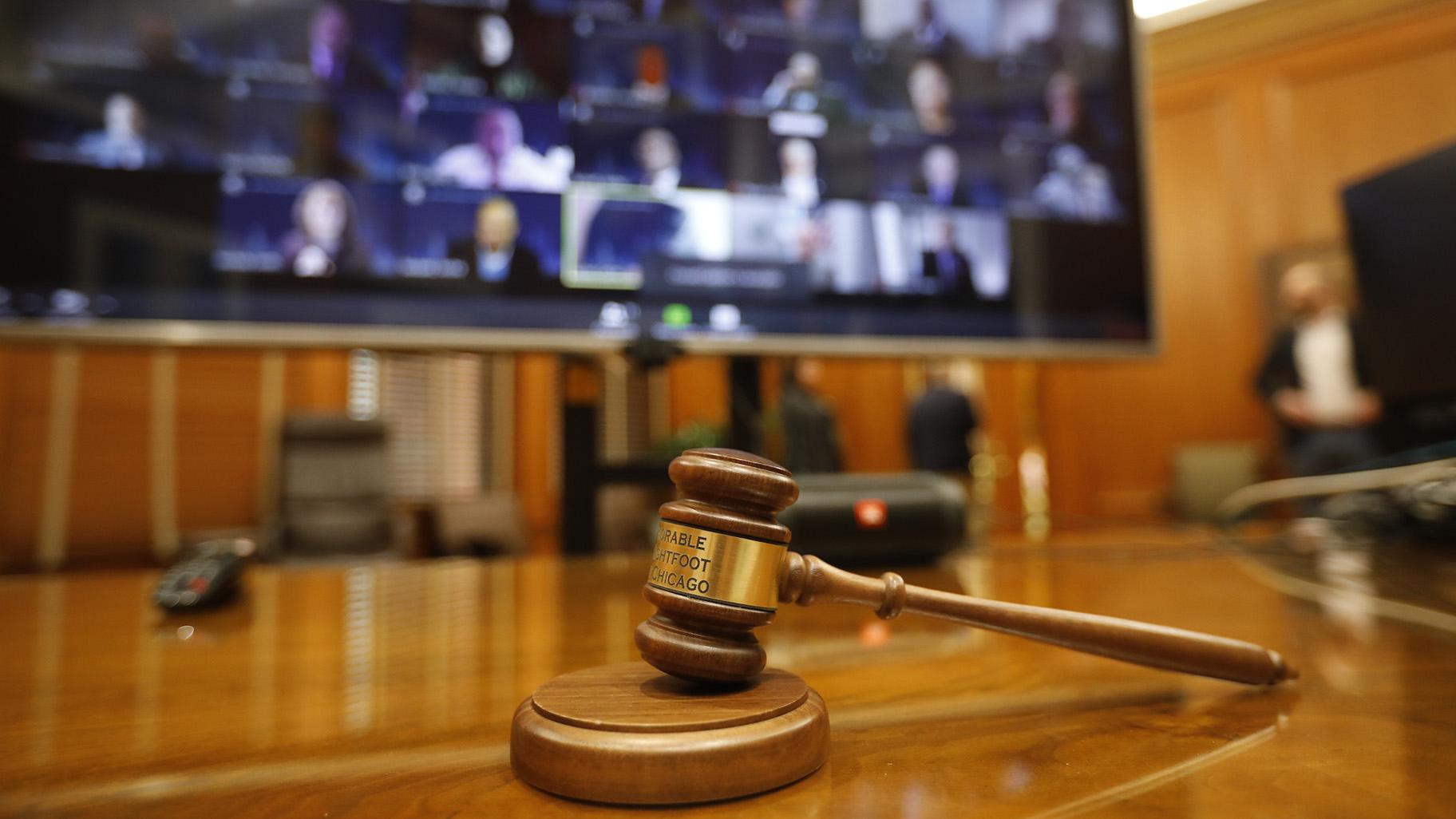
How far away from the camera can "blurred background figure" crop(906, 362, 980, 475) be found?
163 inches

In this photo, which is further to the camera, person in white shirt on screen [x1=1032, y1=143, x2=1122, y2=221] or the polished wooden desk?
person in white shirt on screen [x1=1032, y1=143, x2=1122, y2=221]

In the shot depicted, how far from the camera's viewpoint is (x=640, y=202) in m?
0.82

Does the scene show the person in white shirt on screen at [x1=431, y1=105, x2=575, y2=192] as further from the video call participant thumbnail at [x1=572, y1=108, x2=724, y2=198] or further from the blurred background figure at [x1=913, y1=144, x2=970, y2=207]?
the blurred background figure at [x1=913, y1=144, x2=970, y2=207]

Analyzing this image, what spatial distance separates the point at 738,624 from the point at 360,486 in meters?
3.71

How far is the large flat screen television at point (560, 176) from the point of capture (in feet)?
2.46

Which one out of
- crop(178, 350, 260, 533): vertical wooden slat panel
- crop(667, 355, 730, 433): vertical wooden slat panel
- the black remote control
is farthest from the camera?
crop(667, 355, 730, 433): vertical wooden slat panel

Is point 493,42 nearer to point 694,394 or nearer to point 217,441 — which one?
point 217,441

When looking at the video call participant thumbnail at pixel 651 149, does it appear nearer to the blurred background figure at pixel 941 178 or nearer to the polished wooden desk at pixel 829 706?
the blurred background figure at pixel 941 178

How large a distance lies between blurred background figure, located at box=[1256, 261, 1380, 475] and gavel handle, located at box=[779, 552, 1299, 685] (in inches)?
140

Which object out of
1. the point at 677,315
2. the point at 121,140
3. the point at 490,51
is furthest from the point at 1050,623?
the point at 121,140

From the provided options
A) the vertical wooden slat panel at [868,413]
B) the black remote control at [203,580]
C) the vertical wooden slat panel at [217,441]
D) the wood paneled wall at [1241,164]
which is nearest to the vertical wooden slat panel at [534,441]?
the vertical wooden slat panel at [217,441]

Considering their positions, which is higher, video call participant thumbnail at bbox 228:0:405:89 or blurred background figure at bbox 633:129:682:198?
video call participant thumbnail at bbox 228:0:405:89

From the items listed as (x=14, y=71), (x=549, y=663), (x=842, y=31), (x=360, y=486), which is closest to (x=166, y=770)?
(x=549, y=663)

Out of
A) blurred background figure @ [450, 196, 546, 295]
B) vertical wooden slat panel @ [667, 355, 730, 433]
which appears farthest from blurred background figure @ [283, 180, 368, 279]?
vertical wooden slat panel @ [667, 355, 730, 433]
